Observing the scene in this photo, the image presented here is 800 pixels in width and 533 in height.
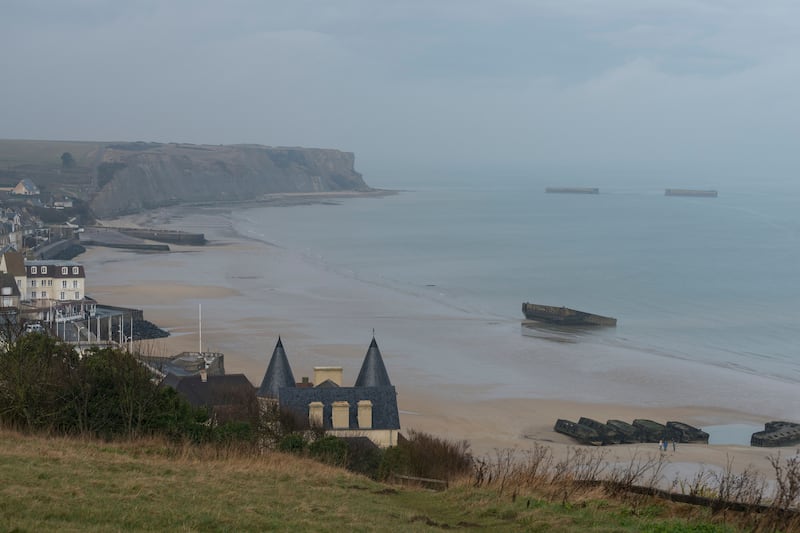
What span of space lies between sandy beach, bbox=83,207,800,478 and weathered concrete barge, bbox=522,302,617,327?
212 cm

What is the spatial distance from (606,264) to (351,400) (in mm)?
60690

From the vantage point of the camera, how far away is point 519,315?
51.1 m

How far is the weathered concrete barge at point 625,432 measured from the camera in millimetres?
27109

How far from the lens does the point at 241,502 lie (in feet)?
32.2

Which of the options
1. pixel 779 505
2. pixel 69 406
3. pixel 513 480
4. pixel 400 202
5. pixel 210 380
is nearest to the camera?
pixel 779 505

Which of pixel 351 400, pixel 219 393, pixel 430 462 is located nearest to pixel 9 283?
pixel 219 393

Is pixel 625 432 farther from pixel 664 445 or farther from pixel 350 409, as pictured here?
pixel 350 409

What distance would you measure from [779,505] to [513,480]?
3.26 metres

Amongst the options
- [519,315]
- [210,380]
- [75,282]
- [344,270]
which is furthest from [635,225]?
[210,380]

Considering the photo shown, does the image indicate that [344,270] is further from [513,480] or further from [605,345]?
[513,480]

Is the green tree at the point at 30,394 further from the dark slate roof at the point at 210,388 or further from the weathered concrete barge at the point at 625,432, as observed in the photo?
the weathered concrete barge at the point at 625,432

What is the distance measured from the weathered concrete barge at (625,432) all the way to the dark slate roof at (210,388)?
30.7 ft

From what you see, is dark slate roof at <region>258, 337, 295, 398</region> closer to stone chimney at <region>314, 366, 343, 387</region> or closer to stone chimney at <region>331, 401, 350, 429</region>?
stone chimney at <region>314, 366, 343, 387</region>

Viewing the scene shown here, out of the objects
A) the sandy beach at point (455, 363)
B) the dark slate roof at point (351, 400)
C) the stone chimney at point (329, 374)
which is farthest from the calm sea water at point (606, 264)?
the dark slate roof at point (351, 400)
